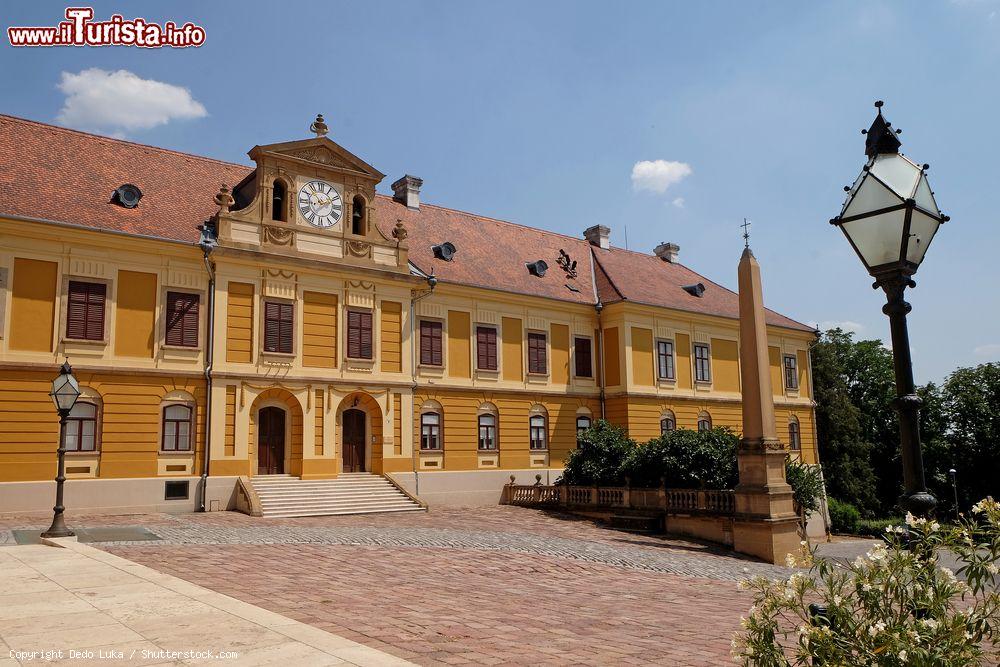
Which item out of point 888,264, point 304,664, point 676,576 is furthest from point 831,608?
point 676,576

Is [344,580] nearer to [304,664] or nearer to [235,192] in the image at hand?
[304,664]

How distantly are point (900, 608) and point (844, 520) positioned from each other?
40394 mm

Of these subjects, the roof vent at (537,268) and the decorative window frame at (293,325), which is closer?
the decorative window frame at (293,325)

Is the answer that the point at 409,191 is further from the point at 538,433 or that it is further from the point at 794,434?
the point at 794,434

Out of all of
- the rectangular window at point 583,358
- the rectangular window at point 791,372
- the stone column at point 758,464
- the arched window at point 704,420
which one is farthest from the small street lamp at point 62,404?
the rectangular window at point 791,372

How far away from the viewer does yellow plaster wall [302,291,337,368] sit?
2623cm

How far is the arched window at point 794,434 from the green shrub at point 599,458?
14.6 m

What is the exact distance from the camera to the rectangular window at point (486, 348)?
30.6m

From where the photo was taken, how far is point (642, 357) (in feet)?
112

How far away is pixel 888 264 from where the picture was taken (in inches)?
200

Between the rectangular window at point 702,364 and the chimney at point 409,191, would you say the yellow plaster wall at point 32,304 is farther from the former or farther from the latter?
the rectangular window at point 702,364

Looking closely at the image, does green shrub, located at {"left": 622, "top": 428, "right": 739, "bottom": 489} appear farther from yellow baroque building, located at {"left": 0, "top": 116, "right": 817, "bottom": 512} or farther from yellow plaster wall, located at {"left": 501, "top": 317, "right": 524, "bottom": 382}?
yellow plaster wall, located at {"left": 501, "top": 317, "right": 524, "bottom": 382}

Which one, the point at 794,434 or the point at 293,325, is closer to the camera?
the point at 293,325

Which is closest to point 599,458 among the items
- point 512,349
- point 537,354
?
point 537,354
